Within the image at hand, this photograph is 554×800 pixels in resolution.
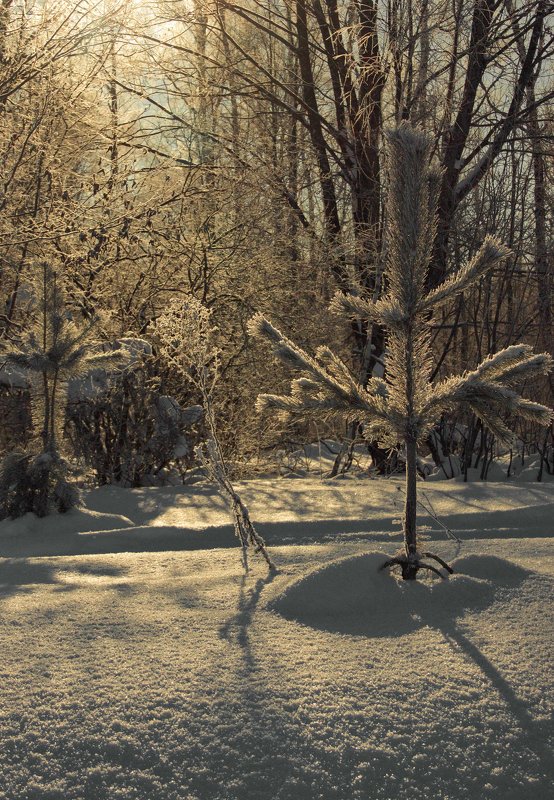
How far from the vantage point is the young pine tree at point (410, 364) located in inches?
92.1

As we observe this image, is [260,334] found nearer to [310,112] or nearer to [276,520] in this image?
[276,520]

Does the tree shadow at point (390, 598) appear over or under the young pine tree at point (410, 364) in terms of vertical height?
under

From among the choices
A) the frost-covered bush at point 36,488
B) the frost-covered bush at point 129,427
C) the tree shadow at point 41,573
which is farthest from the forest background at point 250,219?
the tree shadow at point 41,573

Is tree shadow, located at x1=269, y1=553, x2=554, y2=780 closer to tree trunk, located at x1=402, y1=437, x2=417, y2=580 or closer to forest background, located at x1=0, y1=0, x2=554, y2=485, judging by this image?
tree trunk, located at x1=402, y1=437, x2=417, y2=580

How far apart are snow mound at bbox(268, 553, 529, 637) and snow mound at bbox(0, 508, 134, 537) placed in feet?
5.63

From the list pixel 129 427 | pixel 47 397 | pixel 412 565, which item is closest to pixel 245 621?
pixel 412 565

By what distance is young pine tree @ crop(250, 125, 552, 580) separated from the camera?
234 cm

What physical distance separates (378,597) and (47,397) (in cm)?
247

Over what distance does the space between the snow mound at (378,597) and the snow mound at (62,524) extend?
5.63 feet

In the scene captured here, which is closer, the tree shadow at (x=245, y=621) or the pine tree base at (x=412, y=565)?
the tree shadow at (x=245, y=621)

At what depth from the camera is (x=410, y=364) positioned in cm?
244

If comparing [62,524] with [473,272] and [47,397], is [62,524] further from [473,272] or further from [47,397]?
[473,272]

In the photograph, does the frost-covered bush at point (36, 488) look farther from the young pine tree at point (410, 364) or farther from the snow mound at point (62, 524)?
the young pine tree at point (410, 364)

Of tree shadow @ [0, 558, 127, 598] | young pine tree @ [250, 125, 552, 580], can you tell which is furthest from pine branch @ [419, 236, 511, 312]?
tree shadow @ [0, 558, 127, 598]
